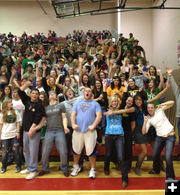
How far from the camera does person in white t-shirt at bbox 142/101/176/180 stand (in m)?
3.24

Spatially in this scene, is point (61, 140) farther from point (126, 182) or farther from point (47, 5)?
point (47, 5)

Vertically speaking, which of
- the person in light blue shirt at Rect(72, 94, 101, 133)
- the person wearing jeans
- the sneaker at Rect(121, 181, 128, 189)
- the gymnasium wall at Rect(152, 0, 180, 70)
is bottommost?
the sneaker at Rect(121, 181, 128, 189)

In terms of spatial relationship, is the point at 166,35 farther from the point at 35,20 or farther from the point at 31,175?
the point at 35,20

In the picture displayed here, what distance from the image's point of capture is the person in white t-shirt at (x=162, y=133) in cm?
324

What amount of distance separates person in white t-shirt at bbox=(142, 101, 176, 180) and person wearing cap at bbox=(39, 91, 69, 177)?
144 cm

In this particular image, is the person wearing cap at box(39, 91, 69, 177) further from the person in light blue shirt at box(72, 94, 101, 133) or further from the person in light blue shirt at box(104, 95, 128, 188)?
the person in light blue shirt at box(104, 95, 128, 188)

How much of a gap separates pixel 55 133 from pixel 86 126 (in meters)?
0.63

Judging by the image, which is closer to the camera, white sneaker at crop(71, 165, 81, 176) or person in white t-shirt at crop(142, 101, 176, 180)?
person in white t-shirt at crop(142, 101, 176, 180)

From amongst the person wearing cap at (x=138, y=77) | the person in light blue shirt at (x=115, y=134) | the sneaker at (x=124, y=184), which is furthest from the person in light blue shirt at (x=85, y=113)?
the person wearing cap at (x=138, y=77)

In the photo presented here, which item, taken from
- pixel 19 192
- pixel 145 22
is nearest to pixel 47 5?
pixel 145 22

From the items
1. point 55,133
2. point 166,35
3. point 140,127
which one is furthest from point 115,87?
point 166,35

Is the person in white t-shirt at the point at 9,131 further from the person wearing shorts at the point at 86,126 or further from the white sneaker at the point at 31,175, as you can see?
the person wearing shorts at the point at 86,126

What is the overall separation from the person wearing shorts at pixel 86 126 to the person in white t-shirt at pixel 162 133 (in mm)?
867

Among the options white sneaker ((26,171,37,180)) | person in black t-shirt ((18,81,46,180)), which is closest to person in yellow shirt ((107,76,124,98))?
person in black t-shirt ((18,81,46,180))
